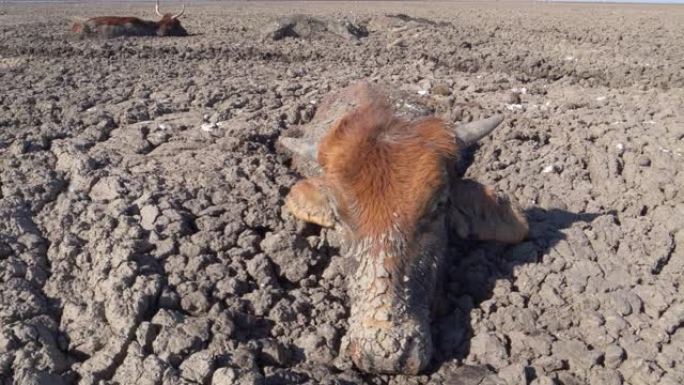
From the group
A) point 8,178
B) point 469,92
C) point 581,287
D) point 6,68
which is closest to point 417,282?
point 581,287

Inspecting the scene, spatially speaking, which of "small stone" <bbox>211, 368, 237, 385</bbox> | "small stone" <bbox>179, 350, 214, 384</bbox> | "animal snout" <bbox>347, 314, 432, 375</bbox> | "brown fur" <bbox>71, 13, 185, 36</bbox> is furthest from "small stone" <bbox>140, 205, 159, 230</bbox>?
"brown fur" <bbox>71, 13, 185, 36</bbox>

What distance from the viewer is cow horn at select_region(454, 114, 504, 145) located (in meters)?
4.88

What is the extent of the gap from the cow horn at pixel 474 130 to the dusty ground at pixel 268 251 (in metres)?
0.85

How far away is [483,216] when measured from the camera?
464cm

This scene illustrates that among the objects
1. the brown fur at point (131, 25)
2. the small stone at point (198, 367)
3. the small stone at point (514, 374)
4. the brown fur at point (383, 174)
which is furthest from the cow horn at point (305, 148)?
the brown fur at point (131, 25)

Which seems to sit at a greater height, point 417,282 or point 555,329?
point 417,282

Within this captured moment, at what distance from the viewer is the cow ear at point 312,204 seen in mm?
4402

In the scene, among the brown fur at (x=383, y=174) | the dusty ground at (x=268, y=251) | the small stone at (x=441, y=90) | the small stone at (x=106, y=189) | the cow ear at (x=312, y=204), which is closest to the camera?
the dusty ground at (x=268, y=251)

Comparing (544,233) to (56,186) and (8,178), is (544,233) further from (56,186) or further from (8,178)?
(8,178)

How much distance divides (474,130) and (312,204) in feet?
4.76

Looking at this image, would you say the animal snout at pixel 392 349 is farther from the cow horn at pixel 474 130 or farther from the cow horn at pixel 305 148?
the cow horn at pixel 474 130

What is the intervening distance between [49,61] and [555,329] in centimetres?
1002

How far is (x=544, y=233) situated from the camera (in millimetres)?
5012

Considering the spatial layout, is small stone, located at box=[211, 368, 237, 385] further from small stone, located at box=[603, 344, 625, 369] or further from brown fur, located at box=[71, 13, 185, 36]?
brown fur, located at box=[71, 13, 185, 36]
